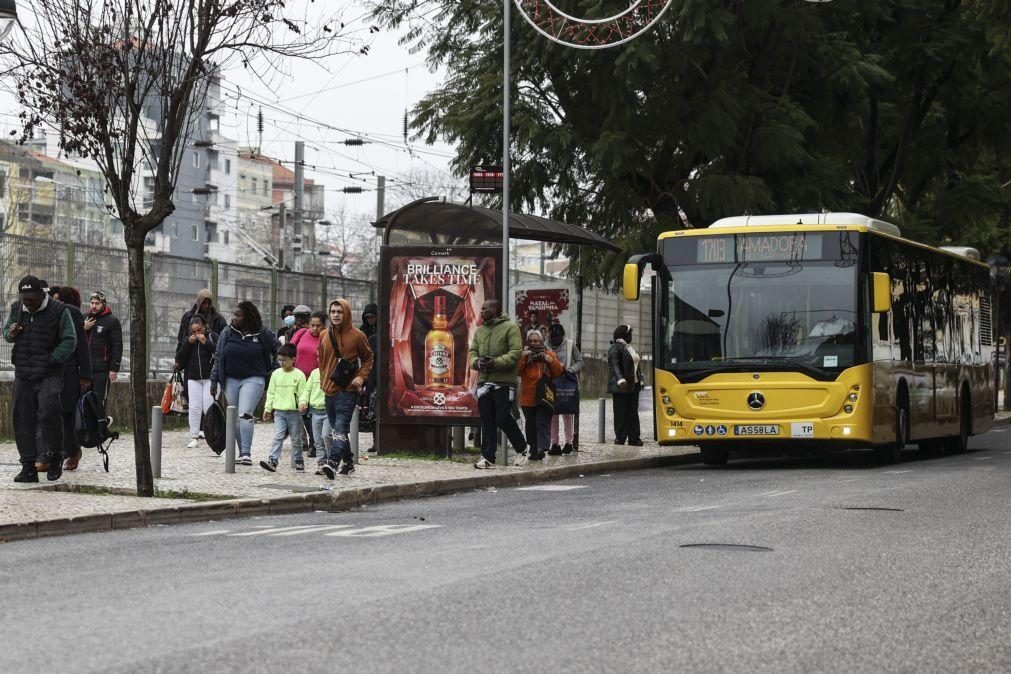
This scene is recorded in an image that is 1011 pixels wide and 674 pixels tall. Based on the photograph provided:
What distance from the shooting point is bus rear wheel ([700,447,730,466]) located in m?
22.4

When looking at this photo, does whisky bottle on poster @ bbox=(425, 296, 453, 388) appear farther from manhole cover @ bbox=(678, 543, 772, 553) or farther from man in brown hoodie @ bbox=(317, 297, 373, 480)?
manhole cover @ bbox=(678, 543, 772, 553)

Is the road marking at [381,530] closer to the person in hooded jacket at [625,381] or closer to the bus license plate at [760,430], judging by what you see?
the bus license plate at [760,430]

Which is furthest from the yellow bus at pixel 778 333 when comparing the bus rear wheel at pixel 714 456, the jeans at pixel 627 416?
the jeans at pixel 627 416

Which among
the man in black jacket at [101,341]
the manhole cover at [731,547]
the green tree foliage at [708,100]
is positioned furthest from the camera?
the green tree foliage at [708,100]

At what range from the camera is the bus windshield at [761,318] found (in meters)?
20.2

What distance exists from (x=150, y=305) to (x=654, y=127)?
8074 mm

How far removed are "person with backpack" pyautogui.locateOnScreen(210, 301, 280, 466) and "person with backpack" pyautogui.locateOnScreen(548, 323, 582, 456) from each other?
4738 mm

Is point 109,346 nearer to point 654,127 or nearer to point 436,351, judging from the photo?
point 436,351

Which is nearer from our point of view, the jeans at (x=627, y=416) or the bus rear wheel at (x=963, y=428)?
the jeans at (x=627, y=416)

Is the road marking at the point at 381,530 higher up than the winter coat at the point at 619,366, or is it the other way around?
the winter coat at the point at 619,366

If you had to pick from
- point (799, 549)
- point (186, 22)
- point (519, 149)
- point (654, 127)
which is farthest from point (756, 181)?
point (799, 549)

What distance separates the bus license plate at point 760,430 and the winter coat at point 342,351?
17.8 ft

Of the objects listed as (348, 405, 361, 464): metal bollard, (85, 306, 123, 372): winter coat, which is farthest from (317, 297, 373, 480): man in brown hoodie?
(85, 306, 123, 372): winter coat

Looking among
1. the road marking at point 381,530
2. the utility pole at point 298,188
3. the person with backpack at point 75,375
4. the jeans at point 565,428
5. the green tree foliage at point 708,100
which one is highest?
A: the utility pole at point 298,188
